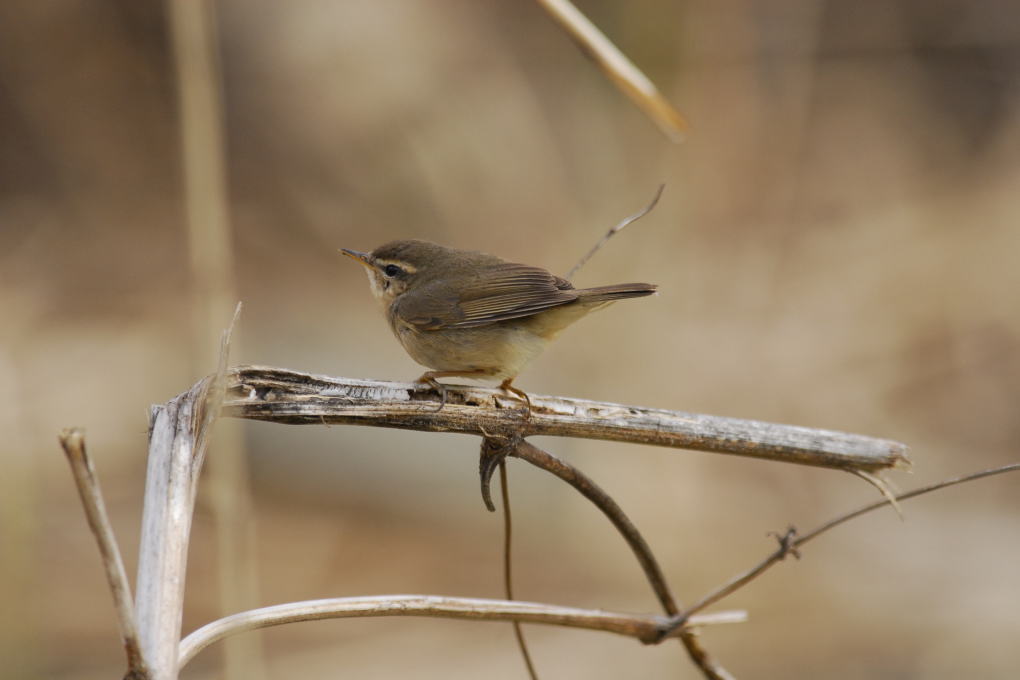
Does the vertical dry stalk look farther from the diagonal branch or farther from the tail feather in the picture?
the diagonal branch

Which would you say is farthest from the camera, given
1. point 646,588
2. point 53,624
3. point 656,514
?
point 656,514

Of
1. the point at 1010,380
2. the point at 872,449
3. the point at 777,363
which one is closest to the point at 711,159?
the point at 777,363

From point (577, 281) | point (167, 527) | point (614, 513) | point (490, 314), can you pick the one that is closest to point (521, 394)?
point (614, 513)

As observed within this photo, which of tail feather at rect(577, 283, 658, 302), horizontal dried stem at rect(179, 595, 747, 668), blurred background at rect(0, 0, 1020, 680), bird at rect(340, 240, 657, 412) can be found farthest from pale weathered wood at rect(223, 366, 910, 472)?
blurred background at rect(0, 0, 1020, 680)

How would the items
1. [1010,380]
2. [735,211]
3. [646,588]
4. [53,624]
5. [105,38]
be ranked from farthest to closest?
[735,211]
[105,38]
[1010,380]
[646,588]
[53,624]

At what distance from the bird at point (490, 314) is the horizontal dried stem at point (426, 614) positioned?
1.19 metres

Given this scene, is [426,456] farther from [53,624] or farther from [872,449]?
[872,449]

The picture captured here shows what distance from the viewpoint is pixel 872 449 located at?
2811mm

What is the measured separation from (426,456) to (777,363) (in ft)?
10.6

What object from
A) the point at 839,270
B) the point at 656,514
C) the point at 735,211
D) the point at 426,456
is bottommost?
the point at 656,514

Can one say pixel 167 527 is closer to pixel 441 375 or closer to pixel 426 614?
pixel 426 614

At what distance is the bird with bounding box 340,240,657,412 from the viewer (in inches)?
151

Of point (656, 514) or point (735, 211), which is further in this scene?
point (735, 211)

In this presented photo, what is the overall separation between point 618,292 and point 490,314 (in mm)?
561
